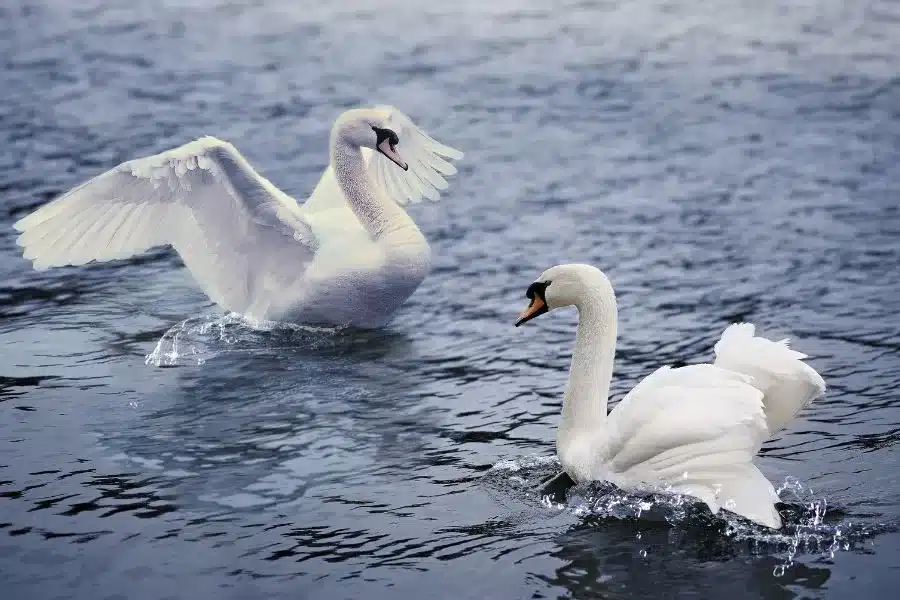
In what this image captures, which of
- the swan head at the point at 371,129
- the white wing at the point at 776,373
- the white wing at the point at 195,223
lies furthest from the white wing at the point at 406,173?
the white wing at the point at 776,373

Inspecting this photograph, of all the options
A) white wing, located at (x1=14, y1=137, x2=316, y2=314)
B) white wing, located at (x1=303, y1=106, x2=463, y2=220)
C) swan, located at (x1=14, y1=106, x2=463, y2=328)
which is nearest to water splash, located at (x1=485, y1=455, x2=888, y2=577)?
swan, located at (x1=14, y1=106, x2=463, y2=328)

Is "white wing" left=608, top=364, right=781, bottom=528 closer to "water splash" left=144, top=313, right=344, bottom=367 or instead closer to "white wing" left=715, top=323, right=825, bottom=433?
"white wing" left=715, top=323, right=825, bottom=433

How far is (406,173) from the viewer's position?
32.7 ft

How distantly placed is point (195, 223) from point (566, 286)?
296cm

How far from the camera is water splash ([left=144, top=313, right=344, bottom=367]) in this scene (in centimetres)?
862

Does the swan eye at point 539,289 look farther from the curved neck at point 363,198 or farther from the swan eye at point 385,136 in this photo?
the swan eye at point 385,136

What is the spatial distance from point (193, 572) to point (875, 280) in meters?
5.01

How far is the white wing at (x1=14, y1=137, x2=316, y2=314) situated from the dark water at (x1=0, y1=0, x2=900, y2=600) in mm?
423

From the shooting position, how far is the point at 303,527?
6.29 m

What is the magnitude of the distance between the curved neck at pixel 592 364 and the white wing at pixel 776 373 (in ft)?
1.88

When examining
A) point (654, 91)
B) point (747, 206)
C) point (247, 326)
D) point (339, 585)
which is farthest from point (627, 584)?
point (654, 91)

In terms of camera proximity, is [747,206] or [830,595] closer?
[830,595]

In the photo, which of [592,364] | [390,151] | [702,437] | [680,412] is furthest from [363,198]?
[702,437]

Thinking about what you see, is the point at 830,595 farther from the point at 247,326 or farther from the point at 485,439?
the point at 247,326
